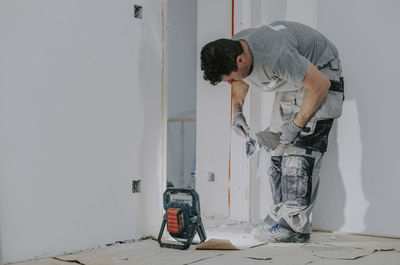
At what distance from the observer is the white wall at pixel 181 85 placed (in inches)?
167

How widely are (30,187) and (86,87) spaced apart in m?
0.49

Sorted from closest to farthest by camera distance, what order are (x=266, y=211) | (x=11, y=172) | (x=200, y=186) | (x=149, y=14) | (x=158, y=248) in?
(x=11, y=172), (x=158, y=248), (x=149, y=14), (x=266, y=211), (x=200, y=186)

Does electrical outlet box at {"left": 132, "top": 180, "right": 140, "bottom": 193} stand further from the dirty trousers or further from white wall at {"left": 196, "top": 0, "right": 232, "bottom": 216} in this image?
white wall at {"left": 196, "top": 0, "right": 232, "bottom": 216}

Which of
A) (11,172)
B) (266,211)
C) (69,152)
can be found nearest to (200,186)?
(266,211)

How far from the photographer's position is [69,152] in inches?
71.8

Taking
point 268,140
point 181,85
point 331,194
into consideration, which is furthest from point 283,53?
point 181,85

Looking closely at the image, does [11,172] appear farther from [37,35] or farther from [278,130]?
[278,130]

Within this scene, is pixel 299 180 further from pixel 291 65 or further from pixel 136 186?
pixel 136 186

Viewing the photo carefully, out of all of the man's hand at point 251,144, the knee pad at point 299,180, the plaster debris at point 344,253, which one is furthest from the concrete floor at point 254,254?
the man's hand at point 251,144

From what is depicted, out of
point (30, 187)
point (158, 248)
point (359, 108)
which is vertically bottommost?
point (158, 248)

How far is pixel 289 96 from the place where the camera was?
2221 millimetres

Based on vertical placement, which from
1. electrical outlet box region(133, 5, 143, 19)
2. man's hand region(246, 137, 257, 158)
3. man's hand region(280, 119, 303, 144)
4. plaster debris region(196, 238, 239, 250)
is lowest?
plaster debris region(196, 238, 239, 250)

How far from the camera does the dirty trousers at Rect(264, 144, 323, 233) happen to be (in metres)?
2.17

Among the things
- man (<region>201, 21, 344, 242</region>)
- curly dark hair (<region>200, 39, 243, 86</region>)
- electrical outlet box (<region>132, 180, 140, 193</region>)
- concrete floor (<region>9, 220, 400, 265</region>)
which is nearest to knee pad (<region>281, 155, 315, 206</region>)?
man (<region>201, 21, 344, 242</region>)
